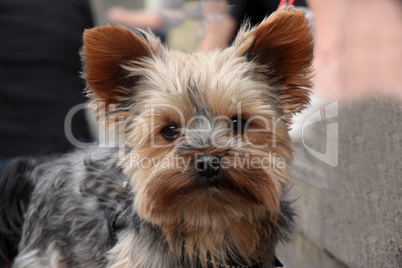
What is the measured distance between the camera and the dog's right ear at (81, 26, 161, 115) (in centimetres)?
275

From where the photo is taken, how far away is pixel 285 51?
9.61 feet

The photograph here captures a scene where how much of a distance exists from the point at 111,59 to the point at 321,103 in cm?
160

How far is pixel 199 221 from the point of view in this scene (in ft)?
9.17

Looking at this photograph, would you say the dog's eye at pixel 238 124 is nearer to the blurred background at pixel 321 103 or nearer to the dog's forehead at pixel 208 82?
the dog's forehead at pixel 208 82

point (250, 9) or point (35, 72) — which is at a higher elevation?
point (250, 9)

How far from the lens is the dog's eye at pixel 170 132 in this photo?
115 inches

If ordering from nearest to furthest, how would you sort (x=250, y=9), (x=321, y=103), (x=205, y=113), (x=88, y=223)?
1. (x=205, y=113)
2. (x=88, y=223)
3. (x=321, y=103)
4. (x=250, y=9)

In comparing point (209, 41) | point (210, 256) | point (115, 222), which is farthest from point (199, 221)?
point (209, 41)

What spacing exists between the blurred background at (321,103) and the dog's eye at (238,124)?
0.71 metres

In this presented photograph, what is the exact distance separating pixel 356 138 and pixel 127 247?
72.5 inches

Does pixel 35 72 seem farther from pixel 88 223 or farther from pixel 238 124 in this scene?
pixel 238 124

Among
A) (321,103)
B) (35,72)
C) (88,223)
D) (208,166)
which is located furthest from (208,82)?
(35,72)

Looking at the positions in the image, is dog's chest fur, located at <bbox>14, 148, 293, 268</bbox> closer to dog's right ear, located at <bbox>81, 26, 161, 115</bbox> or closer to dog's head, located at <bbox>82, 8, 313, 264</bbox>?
dog's head, located at <bbox>82, 8, 313, 264</bbox>

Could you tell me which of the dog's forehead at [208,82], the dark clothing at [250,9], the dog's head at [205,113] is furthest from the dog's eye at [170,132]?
the dark clothing at [250,9]
